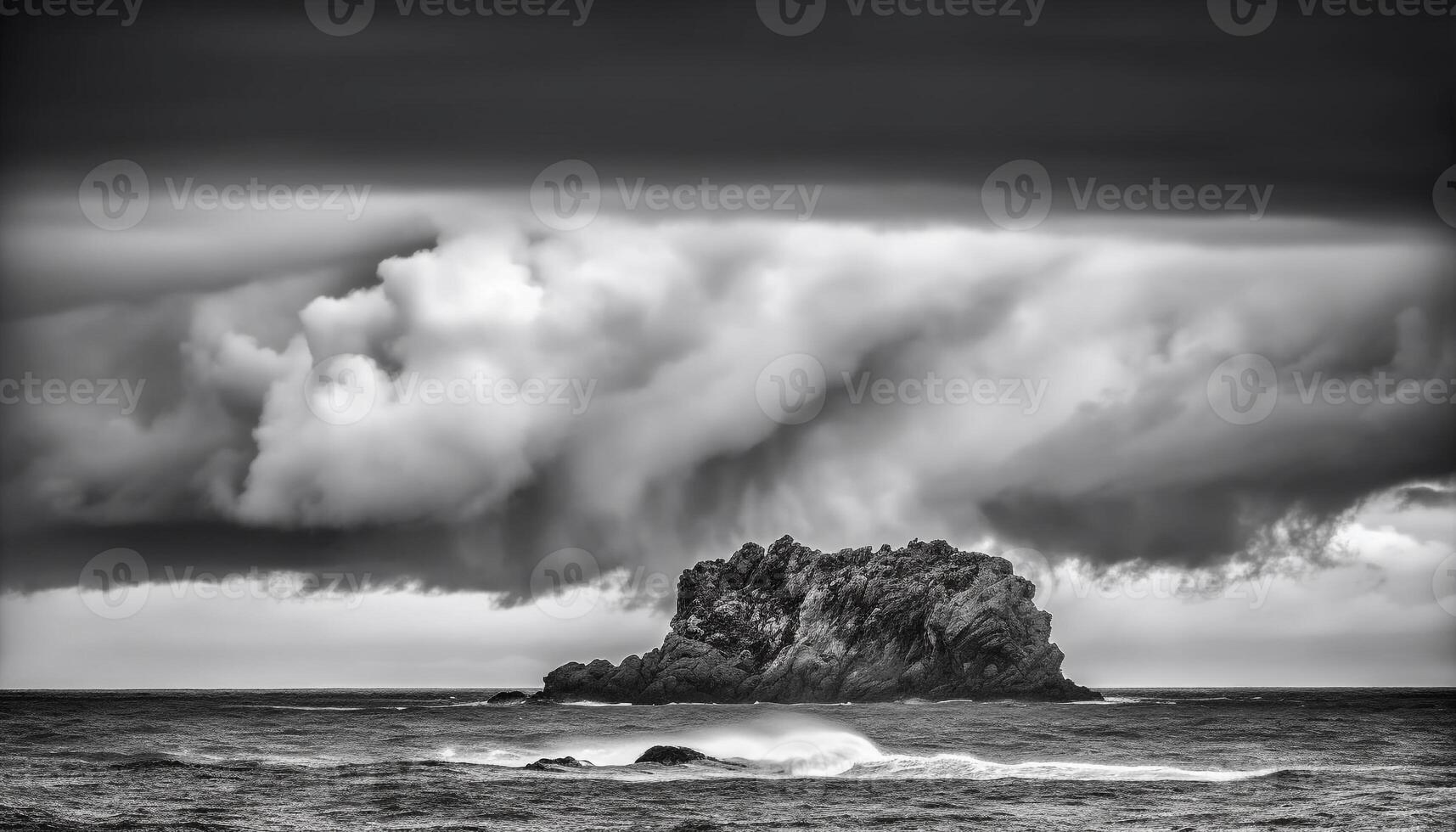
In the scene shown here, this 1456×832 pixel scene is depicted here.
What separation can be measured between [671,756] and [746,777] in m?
→ 4.92

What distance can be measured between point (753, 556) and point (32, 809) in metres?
93.7

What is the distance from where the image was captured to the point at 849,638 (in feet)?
366

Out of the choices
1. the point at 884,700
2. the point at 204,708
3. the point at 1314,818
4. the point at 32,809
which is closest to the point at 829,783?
the point at 1314,818

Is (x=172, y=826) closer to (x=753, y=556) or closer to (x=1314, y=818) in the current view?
(x=1314, y=818)

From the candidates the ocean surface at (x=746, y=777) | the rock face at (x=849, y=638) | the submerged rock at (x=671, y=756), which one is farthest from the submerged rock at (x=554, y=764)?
the rock face at (x=849, y=638)

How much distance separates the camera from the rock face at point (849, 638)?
107 meters

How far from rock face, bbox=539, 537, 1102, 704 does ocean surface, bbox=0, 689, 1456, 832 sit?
3321 centimetres

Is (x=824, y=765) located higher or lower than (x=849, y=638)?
lower

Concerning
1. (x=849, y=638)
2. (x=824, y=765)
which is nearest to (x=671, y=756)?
(x=824, y=765)

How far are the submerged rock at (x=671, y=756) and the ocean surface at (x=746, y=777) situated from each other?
1.19m

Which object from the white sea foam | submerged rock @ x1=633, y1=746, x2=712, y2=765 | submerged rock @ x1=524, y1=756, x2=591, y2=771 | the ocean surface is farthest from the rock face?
Result: submerged rock @ x1=524, y1=756, x2=591, y2=771

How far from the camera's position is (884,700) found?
4183 inches

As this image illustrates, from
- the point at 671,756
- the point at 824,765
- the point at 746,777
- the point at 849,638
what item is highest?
the point at 849,638

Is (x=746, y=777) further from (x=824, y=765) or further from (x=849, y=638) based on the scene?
(x=849, y=638)
